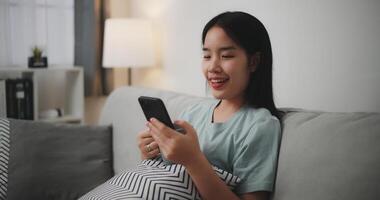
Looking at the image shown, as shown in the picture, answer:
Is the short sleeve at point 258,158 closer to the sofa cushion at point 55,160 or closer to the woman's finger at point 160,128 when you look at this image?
the woman's finger at point 160,128

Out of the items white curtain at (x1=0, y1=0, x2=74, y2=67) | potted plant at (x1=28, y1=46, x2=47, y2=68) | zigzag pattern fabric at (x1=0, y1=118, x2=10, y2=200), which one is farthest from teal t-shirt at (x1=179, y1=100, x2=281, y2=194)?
white curtain at (x1=0, y1=0, x2=74, y2=67)

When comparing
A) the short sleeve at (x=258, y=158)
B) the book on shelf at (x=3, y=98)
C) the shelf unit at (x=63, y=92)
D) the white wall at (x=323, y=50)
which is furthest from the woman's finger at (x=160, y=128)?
the shelf unit at (x=63, y=92)

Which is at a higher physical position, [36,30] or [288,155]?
[36,30]

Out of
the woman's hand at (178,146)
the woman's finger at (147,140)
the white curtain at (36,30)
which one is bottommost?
the woman's finger at (147,140)

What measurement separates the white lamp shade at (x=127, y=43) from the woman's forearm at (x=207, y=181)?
155 centimetres

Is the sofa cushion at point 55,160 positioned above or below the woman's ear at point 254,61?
below

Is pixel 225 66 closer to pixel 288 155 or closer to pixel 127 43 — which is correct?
pixel 288 155

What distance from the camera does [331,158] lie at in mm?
975

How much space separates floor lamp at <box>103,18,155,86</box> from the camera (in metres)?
2.44

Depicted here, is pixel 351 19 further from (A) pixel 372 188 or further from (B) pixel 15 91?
(B) pixel 15 91

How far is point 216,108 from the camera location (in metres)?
1.31

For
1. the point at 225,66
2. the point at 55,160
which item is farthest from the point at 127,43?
the point at 225,66

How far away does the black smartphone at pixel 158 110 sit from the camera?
41.5 inches

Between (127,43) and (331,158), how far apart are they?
5.59 ft
